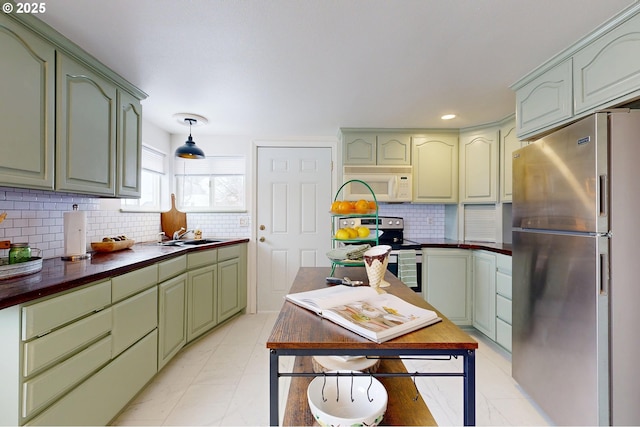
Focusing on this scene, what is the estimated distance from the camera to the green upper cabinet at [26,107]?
4.11ft

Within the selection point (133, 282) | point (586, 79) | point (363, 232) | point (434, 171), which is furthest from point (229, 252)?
point (586, 79)

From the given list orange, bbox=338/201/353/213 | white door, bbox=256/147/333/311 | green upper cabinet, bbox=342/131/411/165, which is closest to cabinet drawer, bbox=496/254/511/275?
green upper cabinet, bbox=342/131/411/165

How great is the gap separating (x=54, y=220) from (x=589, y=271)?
3206 millimetres

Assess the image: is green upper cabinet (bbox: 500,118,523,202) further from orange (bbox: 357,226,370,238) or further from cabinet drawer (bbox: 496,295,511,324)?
orange (bbox: 357,226,370,238)

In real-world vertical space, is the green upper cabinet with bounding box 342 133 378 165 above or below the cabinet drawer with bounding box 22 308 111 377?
above

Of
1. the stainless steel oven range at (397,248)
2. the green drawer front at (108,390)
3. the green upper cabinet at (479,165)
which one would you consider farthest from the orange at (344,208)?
the green upper cabinet at (479,165)

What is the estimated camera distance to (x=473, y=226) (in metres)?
3.11

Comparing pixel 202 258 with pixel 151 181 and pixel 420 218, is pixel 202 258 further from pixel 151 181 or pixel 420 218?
pixel 420 218

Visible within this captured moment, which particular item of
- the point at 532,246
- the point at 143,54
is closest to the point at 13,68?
the point at 143,54

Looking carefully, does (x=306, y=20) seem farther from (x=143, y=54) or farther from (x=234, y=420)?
(x=234, y=420)

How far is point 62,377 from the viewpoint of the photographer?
3.99ft

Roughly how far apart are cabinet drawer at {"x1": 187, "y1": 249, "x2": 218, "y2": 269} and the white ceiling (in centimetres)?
135

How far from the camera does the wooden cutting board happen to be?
3.19 meters

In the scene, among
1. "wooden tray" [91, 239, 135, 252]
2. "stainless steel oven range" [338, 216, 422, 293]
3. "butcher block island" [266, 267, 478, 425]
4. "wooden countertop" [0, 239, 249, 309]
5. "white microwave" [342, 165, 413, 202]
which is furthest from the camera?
"white microwave" [342, 165, 413, 202]
